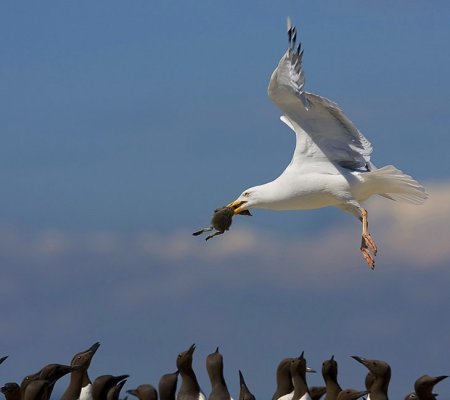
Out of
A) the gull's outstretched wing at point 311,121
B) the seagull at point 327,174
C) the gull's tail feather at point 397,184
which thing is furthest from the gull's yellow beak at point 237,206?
the gull's tail feather at point 397,184

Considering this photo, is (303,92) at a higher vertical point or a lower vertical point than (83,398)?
higher

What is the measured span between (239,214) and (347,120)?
2.34 meters

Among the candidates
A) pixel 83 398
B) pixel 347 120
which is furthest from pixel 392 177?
pixel 83 398

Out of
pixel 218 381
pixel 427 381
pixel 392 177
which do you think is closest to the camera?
pixel 427 381

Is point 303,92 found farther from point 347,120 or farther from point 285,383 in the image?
point 285,383

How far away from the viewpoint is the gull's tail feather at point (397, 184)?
94.0 ft

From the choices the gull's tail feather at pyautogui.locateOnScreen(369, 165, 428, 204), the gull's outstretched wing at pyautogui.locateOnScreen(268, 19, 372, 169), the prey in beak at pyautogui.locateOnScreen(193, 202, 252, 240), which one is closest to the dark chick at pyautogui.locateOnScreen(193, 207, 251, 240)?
the prey in beak at pyautogui.locateOnScreen(193, 202, 252, 240)

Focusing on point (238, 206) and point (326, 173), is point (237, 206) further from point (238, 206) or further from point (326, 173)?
point (326, 173)

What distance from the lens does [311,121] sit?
2878 cm

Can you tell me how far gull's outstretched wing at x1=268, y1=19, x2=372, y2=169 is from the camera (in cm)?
2767

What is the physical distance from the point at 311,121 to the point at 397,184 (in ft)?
5.46

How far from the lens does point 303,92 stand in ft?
91.5

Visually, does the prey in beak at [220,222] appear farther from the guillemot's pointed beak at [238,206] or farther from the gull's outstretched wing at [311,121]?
the gull's outstretched wing at [311,121]

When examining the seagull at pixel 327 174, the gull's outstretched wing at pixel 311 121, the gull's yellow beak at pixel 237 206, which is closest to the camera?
the gull's outstretched wing at pixel 311 121
